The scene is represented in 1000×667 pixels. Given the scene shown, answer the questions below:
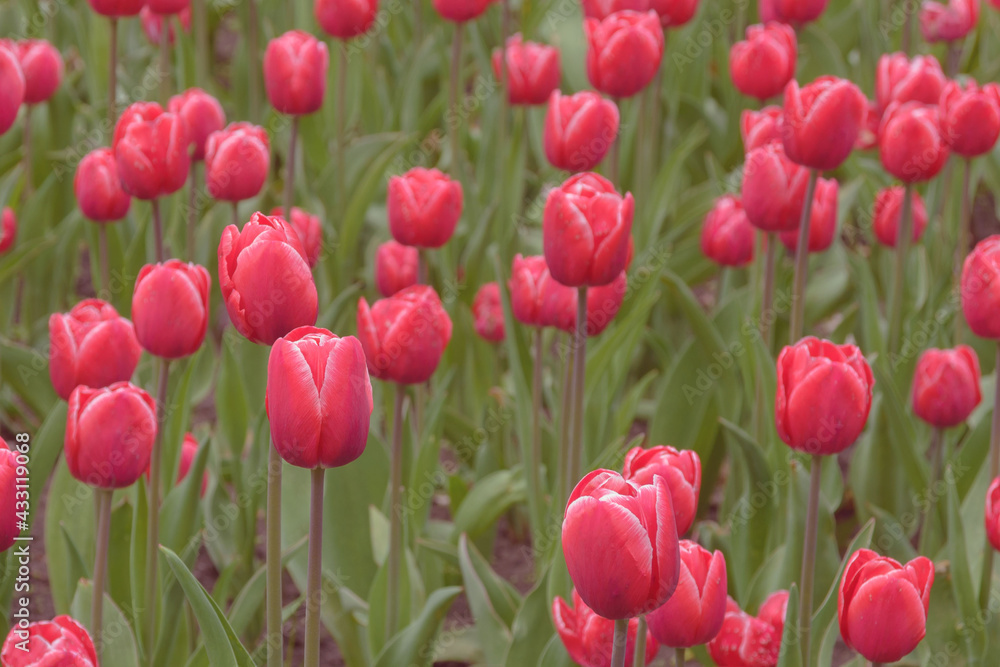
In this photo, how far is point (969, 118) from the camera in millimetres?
2002

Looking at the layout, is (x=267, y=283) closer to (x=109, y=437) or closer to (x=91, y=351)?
(x=109, y=437)

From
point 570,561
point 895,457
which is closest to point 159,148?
point 570,561

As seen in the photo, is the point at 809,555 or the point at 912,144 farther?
the point at 912,144

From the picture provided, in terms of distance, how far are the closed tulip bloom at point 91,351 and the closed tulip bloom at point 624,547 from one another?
73cm

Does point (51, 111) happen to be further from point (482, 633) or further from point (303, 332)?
point (303, 332)

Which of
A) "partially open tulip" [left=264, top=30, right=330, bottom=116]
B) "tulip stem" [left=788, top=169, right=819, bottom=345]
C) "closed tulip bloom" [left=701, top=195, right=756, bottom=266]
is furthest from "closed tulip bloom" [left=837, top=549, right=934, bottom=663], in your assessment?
"partially open tulip" [left=264, top=30, right=330, bottom=116]

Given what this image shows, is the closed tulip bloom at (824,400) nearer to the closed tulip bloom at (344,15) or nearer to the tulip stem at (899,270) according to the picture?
the tulip stem at (899,270)

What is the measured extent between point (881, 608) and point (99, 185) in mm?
1438

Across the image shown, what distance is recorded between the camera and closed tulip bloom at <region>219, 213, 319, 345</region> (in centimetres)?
111

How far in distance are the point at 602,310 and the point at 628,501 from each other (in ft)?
2.53

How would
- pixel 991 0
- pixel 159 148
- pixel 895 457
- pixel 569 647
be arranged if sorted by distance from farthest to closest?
1. pixel 991 0
2. pixel 895 457
3. pixel 159 148
4. pixel 569 647

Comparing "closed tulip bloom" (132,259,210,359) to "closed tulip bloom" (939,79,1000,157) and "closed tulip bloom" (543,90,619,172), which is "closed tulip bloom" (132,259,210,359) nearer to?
"closed tulip bloom" (543,90,619,172)

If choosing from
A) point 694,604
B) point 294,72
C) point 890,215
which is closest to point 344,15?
point 294,72

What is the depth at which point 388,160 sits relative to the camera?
2.58m
